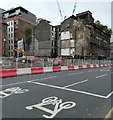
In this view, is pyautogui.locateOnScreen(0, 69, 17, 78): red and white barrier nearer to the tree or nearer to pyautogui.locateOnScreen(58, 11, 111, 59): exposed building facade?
pyautogui.locateOnScreen(58, 11, 111, 59): exposed building facade

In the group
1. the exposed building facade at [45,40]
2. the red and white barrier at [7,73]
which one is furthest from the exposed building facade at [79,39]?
the red and white barrier at [7,73]

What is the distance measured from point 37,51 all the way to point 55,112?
4774 centimetres

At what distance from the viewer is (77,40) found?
42.8m

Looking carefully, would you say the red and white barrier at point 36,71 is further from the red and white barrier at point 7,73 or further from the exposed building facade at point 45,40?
the exposed building facade at point 45,40

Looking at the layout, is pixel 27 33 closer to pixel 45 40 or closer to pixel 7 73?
pixel 45 40

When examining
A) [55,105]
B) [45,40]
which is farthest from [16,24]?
[55,105]

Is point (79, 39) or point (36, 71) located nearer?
point (36, 71)

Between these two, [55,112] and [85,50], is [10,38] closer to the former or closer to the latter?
[85,50]

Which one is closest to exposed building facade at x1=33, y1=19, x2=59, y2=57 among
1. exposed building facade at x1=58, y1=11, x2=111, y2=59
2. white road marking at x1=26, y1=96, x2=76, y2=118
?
exposed building facade at x1=58, y1=11, x2=111, y2=59

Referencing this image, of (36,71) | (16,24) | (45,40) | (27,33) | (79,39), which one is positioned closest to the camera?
(36,71)

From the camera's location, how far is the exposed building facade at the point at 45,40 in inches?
1874

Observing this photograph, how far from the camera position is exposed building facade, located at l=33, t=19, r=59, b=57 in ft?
156

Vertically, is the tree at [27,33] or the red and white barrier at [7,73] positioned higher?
the tree at [27,33]

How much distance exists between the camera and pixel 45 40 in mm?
48688
